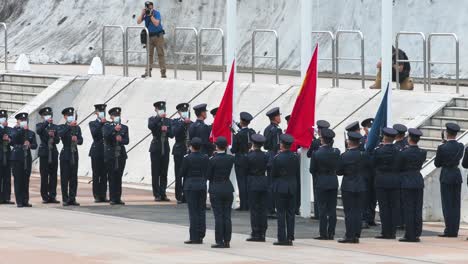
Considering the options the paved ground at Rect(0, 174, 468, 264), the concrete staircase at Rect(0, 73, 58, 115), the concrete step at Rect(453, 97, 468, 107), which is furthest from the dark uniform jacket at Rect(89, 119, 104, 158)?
the concrete staircase at Rect(0, 73, 58, 115)

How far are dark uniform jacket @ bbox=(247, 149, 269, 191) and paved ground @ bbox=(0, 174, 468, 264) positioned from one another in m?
0.76

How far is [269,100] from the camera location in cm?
3053

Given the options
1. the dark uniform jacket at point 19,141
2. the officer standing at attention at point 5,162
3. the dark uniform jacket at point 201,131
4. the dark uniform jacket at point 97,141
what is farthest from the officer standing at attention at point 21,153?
the dark uniform jacket at point 201,131

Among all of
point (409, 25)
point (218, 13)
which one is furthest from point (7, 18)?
point (409, 25)

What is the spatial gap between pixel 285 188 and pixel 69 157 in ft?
21.5

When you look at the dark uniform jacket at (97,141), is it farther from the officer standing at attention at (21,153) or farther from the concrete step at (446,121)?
the concrete step at (446,121)

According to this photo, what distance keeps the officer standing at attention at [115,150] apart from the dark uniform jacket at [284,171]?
5951 mm

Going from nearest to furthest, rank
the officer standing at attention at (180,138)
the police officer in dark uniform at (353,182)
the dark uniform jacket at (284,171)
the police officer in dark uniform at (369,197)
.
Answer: the dark uniform jacket at (284,171) < the police officer in dark uniform at (353,182) < the police officer in dark uniform at (369,197) < the officer standing at attention at (180,138)

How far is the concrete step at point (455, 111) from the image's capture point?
2702cm

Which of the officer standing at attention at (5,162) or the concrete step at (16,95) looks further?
the concrete step at (16,95)

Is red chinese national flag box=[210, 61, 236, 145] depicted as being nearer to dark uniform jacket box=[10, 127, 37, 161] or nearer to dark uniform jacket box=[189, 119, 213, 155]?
dark uniform jacket box=[189, 119, 213, 155]

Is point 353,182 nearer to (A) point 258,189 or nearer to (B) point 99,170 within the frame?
(A) point 258,189

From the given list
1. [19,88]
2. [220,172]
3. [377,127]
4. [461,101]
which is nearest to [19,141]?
[220,172]

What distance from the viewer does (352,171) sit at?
22.7m
